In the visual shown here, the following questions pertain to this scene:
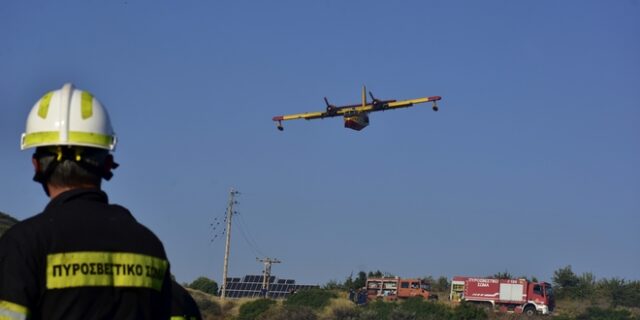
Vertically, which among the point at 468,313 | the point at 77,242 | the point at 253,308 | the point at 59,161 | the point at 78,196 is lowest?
the point at 77,242

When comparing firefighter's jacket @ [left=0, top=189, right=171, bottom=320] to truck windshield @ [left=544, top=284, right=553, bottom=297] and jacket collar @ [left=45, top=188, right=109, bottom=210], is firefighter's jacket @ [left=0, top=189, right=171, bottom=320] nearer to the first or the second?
jacket collar @ [left=45, top=188, right=109, bottom=210]

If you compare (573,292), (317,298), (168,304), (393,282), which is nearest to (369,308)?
(317,298)

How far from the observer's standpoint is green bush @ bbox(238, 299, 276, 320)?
5083 cm

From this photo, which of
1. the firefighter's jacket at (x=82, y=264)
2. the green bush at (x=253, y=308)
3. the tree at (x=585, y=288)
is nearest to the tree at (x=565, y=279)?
the tree at (x=585, y=288)

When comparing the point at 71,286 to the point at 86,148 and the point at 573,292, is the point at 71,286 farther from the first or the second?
the point at 573,292

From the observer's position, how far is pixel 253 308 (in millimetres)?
52938

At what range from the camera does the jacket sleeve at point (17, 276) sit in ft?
11.7

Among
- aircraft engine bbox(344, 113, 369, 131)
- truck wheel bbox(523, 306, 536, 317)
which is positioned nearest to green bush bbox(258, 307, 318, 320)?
truck wheel bbox(523, 306, 536, 317)

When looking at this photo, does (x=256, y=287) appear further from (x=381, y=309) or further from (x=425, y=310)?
(x=381, y=309)

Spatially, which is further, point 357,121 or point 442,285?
point 442,285

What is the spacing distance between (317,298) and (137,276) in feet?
180

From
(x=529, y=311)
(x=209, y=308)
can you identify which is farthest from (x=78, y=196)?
(x=529, y=311)

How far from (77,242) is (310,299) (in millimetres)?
54539

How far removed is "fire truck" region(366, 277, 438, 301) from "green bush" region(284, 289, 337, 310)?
1026 centimetres
